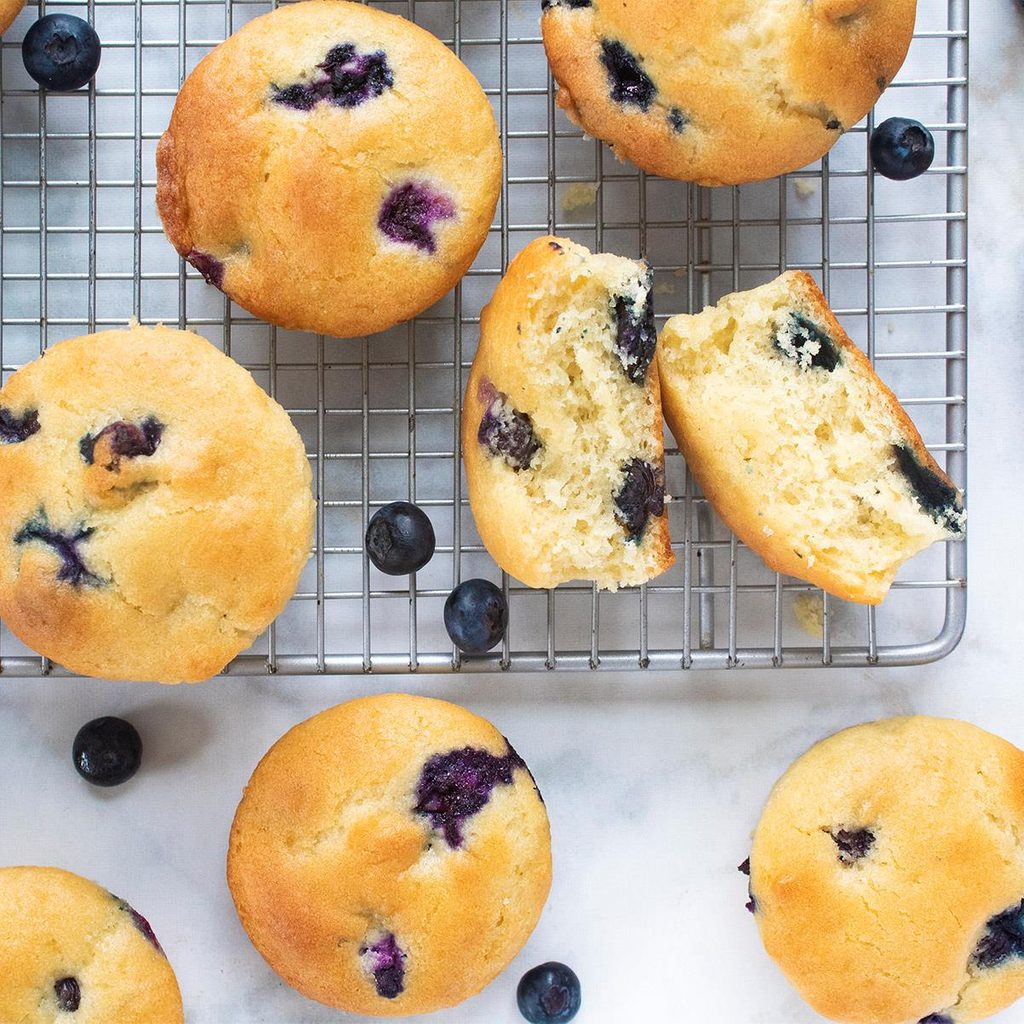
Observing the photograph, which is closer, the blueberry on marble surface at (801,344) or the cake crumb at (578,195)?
the blueberry on marble surface at (801,344)

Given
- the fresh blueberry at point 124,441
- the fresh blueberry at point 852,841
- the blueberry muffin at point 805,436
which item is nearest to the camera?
the fresh blueberry at point 124,441

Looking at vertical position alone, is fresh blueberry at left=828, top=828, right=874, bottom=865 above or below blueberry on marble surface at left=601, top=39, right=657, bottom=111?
below

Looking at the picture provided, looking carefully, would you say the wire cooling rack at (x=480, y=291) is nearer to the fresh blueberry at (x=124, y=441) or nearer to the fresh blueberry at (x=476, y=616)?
the fresh blueberry at (x=476, y=616)

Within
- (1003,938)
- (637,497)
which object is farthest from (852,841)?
(637,497)

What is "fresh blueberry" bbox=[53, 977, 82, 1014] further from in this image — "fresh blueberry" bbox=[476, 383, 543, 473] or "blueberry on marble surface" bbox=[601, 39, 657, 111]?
"blueberry on marble surface" bbox=[601, 39, 657, 111]

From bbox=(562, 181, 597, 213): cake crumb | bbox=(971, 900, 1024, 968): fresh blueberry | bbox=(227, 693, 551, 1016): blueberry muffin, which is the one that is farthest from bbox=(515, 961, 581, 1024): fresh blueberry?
bbox=(562, 181, 597, 213): cake crumb

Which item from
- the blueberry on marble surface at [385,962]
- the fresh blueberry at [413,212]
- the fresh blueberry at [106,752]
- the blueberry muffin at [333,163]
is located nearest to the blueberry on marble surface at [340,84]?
the blueberry muffin at [333,163]
